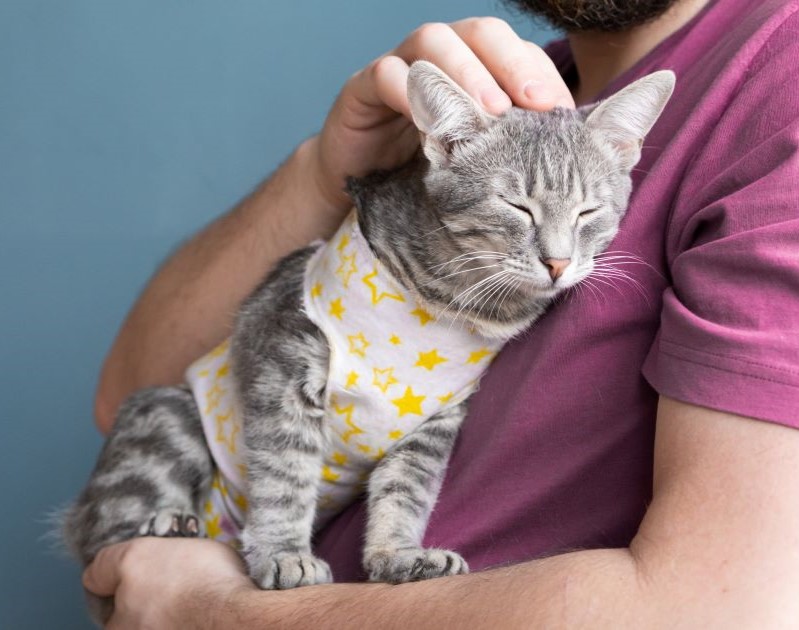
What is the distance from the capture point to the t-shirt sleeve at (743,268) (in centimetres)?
86

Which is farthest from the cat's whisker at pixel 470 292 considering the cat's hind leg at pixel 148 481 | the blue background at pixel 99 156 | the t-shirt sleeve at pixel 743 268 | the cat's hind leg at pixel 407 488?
the blue background at pixel 99 156

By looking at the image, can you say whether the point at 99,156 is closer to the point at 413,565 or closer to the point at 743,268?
the point at 413,565

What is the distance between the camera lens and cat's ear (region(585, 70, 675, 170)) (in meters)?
1.16

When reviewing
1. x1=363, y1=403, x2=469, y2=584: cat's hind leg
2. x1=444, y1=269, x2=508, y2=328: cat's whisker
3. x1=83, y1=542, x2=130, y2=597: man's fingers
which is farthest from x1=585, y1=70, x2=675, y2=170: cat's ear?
x1=83, y1=542, x2=130, y2=597: man's fingers

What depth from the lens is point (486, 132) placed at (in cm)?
128

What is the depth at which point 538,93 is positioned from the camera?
1.21m

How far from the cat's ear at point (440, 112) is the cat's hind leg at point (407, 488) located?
1.21 feet

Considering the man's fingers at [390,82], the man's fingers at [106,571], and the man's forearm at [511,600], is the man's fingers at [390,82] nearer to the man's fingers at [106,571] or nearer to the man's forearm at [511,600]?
the man's forearm at [511,600]

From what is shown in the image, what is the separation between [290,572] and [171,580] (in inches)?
7.4

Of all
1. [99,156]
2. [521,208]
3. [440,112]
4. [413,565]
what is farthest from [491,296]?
[99,156]

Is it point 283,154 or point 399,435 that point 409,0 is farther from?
point 399,435

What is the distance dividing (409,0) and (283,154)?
542 millimetres

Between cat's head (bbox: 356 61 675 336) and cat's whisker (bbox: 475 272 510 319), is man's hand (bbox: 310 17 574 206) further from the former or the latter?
cat's whisker (bbox: 475 272 510 319)

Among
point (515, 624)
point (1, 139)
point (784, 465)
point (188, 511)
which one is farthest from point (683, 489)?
point (1, 139)
